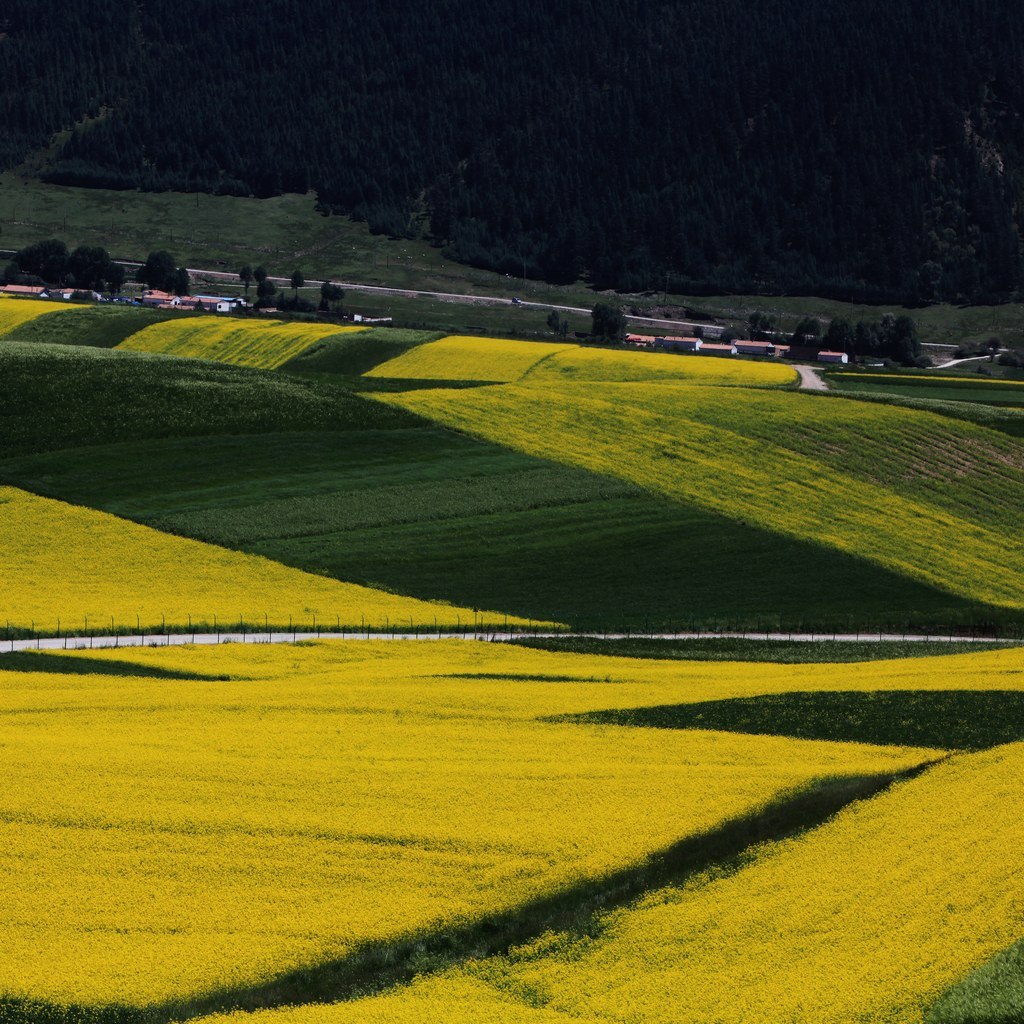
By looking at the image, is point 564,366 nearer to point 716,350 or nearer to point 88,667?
point 716,350

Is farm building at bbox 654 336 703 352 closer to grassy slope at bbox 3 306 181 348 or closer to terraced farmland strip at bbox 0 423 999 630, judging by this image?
grassy slope at bbox 3 306 181 348

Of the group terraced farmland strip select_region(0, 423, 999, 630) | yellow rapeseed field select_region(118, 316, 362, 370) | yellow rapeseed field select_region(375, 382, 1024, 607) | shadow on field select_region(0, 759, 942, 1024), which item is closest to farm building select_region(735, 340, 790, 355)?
A: yellow rapeseed field select_region(118, 316, 362, 370)

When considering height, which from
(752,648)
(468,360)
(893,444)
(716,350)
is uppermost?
(716,350)

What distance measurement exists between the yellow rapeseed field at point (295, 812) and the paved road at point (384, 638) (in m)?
7.98

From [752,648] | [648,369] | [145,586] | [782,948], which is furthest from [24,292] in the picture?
[782,948]

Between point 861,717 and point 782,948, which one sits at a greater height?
point 861,717

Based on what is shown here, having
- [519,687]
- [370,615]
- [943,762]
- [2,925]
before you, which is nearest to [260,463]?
[370,615]

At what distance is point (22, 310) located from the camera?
16262 centimetres

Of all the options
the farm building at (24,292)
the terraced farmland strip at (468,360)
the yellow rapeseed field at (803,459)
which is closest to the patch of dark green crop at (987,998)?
the yellow rapeseed field at (803,459)

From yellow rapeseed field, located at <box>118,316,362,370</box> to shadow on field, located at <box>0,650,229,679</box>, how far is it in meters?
90.8

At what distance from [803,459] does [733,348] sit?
8033cm

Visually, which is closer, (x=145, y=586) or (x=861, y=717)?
(x=861, y=717)

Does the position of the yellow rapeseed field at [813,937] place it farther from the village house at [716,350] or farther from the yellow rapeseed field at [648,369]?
the village house at [716,350]

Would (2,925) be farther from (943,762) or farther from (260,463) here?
(260,463)
